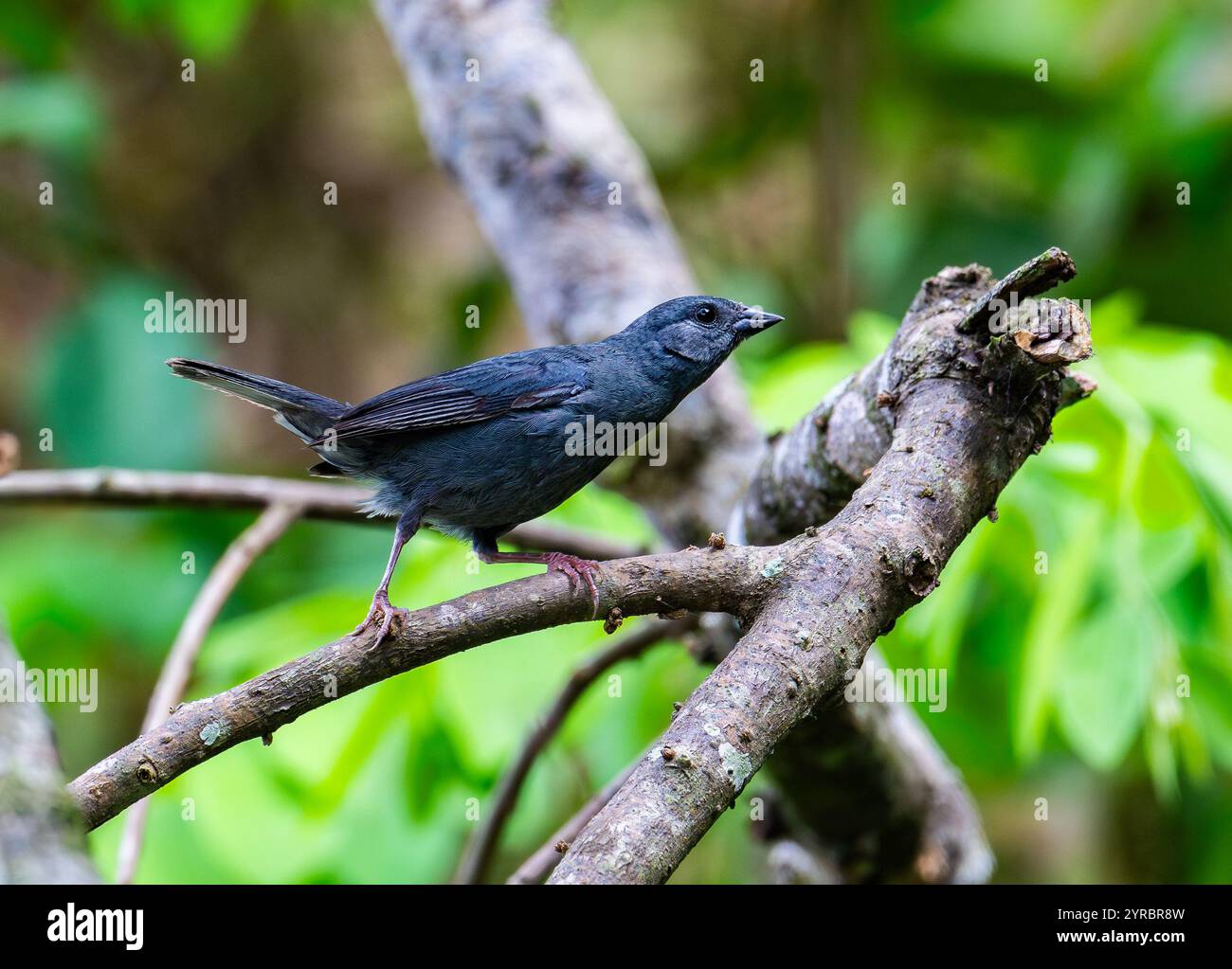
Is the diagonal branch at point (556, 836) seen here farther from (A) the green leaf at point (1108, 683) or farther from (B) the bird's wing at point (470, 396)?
(A) the green leaf at point (1108, 683)

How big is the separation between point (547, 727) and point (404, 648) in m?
1.54

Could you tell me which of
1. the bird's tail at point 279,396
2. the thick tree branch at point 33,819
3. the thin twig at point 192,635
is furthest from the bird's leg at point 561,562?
the thick tree branch at point 33,819

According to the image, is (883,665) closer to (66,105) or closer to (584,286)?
(584,286)

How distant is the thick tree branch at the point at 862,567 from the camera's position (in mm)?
1740

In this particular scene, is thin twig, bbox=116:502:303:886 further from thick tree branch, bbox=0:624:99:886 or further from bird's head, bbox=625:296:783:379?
thick tree branch, bbox=0:624:99:886

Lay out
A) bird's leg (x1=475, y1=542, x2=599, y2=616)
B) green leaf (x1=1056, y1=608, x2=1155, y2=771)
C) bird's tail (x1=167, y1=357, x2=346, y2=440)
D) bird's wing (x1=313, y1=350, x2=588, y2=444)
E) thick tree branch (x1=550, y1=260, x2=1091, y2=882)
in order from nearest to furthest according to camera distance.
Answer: thick tree branch (x1=550, y1=260, x2=1091, y2=882)
bird's leg (x1=475, y1=542, x2=599, y2=616)
green leaf (x1=1056, y1=608, x2=1155, y2=771)
bird's wing (x1=313, y1=350, x2=588, y2=444)
bird's tail (x1=167, y1=357, x2=346, y2=440)

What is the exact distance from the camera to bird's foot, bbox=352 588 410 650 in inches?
82.6

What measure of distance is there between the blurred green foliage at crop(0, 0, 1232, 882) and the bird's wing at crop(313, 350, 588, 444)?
0.69 meters

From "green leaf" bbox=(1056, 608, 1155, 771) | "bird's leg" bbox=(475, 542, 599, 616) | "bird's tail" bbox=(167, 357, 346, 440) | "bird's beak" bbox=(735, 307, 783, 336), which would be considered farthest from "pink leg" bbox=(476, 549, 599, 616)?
"green leaf" bbox=(1056, 608, 1155, 771)

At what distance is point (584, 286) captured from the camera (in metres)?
4.20

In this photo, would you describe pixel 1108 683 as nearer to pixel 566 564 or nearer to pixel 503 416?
pixel 566 564

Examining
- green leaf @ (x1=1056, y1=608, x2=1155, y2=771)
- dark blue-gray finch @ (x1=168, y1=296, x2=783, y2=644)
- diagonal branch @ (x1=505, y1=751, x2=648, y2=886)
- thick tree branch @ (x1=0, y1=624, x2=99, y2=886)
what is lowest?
diagonal branch @ (x1=505, y1=751, x2=648, y2=886)

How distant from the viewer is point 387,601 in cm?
241

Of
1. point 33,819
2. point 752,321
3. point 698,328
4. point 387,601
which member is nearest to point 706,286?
point 752,321
